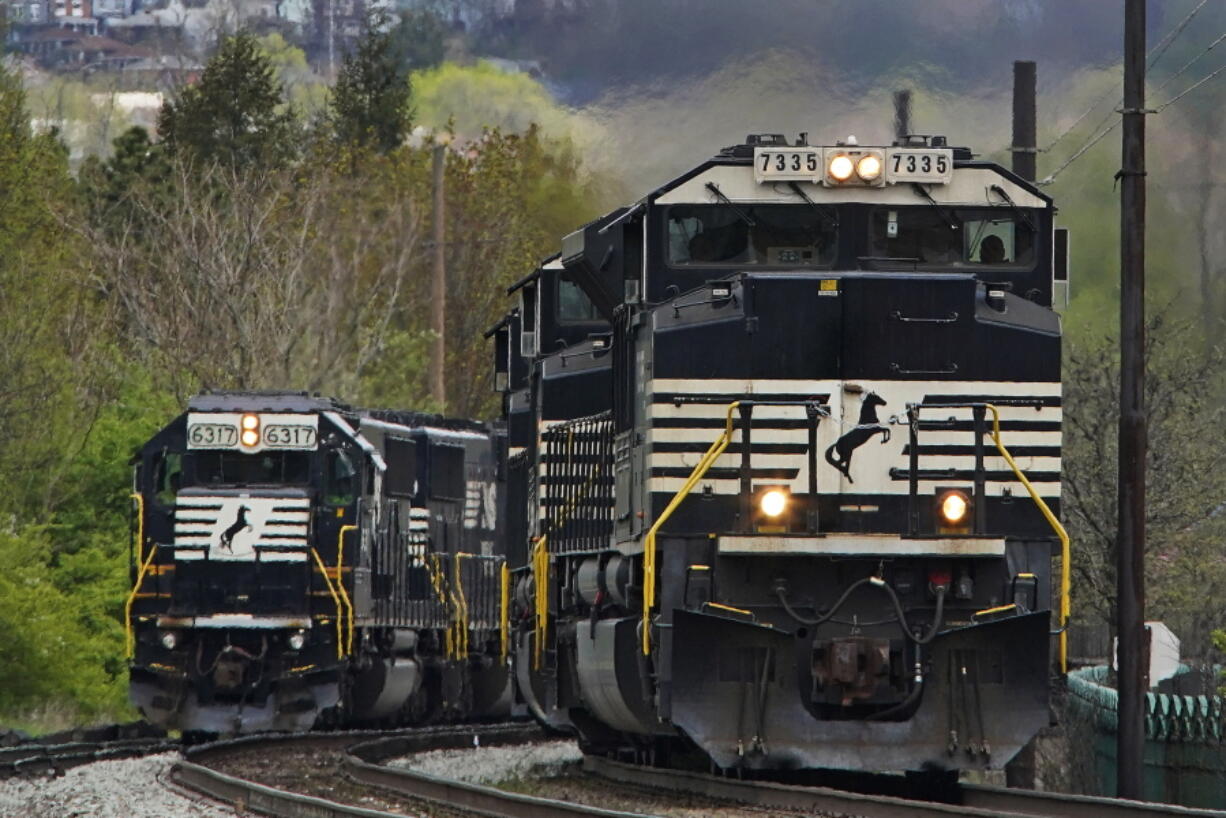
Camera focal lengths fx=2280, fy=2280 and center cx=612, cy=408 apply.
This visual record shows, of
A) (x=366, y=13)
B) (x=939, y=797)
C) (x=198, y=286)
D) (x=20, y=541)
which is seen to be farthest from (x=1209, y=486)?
(x=366, y=13)

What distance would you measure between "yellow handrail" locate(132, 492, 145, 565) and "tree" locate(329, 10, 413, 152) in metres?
34.7

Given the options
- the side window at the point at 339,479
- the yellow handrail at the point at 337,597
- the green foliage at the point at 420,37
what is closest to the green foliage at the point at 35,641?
the yellow handrail at the point at 337,597

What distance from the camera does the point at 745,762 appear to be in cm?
1348

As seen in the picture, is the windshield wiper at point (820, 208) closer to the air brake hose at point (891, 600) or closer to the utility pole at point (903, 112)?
the air brake hose at point (891, 600)

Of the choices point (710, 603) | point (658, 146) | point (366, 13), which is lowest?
point (710, 603)

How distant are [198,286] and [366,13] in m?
8.86

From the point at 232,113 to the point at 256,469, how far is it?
35184mm

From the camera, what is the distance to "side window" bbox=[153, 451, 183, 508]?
76.3ft

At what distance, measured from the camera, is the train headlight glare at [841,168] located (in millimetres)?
14484

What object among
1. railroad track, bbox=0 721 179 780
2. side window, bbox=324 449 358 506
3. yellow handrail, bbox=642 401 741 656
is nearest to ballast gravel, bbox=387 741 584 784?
railroad track, bbox=0 721 179 780

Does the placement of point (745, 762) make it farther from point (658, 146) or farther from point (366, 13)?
point (366, 13)

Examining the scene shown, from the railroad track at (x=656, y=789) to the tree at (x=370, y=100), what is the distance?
41107 millimetres

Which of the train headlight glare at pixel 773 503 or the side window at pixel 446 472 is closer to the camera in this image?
the train headlight glare at pixel 773 503

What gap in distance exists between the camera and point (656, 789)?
1563 cm
